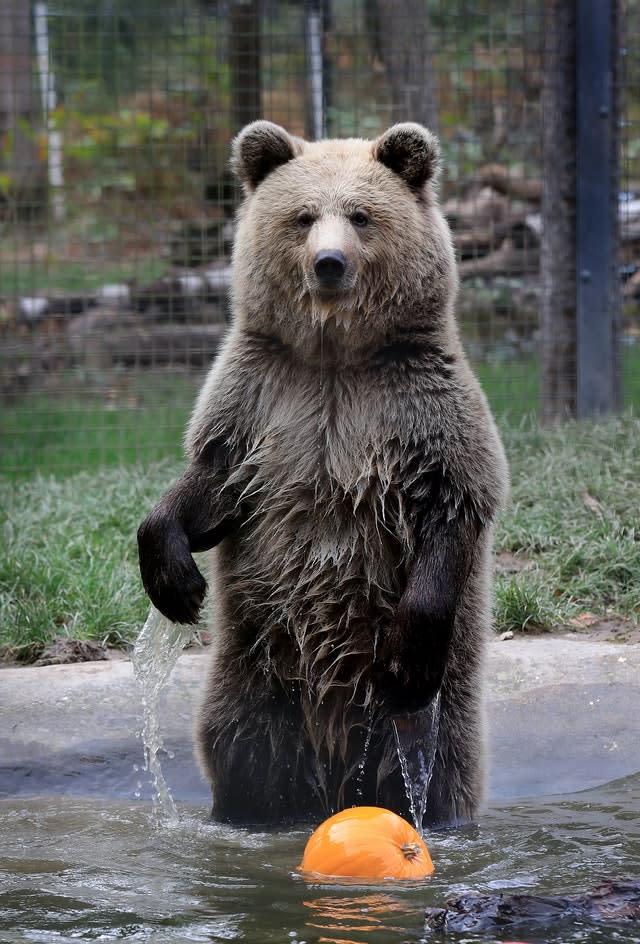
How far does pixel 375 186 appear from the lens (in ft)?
13.3

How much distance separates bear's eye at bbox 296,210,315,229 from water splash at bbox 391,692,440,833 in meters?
1.43

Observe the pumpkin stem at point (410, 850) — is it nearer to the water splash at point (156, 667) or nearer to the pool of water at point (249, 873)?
the pool of water at point (249, 873)

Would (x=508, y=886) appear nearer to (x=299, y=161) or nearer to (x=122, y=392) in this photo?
(x=299, y=161)

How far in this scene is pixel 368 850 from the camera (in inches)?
135

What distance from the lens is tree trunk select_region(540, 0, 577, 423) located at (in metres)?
8.30

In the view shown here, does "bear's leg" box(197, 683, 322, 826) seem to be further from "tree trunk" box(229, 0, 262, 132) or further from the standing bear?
"tree trunk" box(229, 0, 262, 132)

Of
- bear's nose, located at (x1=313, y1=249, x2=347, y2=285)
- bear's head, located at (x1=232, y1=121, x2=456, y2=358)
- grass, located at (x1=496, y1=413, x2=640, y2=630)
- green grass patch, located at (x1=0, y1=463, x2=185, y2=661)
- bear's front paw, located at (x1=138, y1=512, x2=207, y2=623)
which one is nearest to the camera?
bear's nose, located at (x1=313, y1=249, x2=347, y2=285)

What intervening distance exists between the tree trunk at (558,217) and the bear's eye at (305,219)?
14.9 ft

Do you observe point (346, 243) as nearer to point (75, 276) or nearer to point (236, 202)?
point (236, 202)

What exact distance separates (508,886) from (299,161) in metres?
2.19

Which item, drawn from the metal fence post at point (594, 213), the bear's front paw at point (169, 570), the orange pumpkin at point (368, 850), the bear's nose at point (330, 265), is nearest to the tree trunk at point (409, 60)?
the metal fence post at point (594, 213)

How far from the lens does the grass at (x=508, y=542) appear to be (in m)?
5.40

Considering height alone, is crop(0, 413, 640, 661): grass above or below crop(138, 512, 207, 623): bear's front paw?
below

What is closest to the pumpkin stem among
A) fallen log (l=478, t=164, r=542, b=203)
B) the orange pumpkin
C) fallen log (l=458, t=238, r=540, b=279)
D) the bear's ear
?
the orange pumpkin
